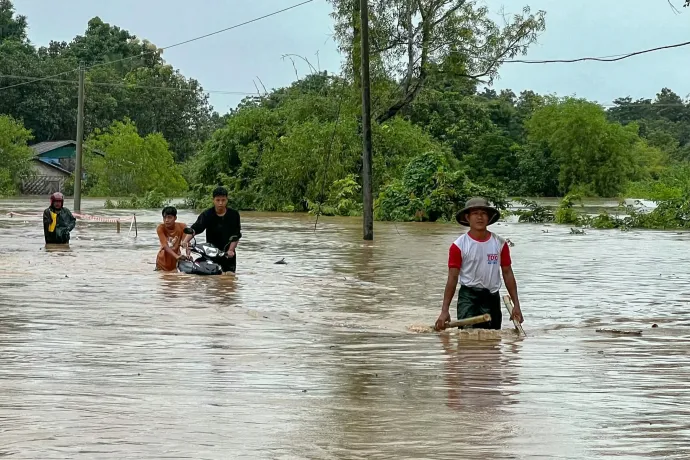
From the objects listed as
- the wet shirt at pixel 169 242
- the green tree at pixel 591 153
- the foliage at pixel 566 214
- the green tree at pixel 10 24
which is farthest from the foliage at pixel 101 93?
the wet shirt at pixel 169 242

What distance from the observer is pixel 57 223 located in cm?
2273

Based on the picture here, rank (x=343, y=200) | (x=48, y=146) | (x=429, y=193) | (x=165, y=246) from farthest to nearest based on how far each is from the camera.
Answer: (x=48, y=146), (x=343, y=200), (x=429, y=193), (x=165, y=246)

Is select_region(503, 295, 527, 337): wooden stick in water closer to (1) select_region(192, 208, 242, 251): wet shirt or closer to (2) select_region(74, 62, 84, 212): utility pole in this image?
(1) select_region(192, 208, 242, 251): wet shirt

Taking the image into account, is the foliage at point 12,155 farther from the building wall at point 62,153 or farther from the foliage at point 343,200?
the foliage at point 343,200

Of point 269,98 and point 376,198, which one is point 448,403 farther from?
point 269,98

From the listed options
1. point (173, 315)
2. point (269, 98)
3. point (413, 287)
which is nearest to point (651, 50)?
point (413, 287)

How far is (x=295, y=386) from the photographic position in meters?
7.65

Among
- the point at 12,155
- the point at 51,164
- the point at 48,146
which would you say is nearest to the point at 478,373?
the point at 12,155

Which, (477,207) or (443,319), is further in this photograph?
(443,319)

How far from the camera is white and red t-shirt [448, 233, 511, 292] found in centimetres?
990

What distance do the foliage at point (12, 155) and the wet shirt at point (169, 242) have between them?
59.9 m

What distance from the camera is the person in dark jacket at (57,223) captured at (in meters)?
22.4

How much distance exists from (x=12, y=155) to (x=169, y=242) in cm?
6295

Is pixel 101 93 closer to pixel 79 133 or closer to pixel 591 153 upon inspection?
pixel 591 153
